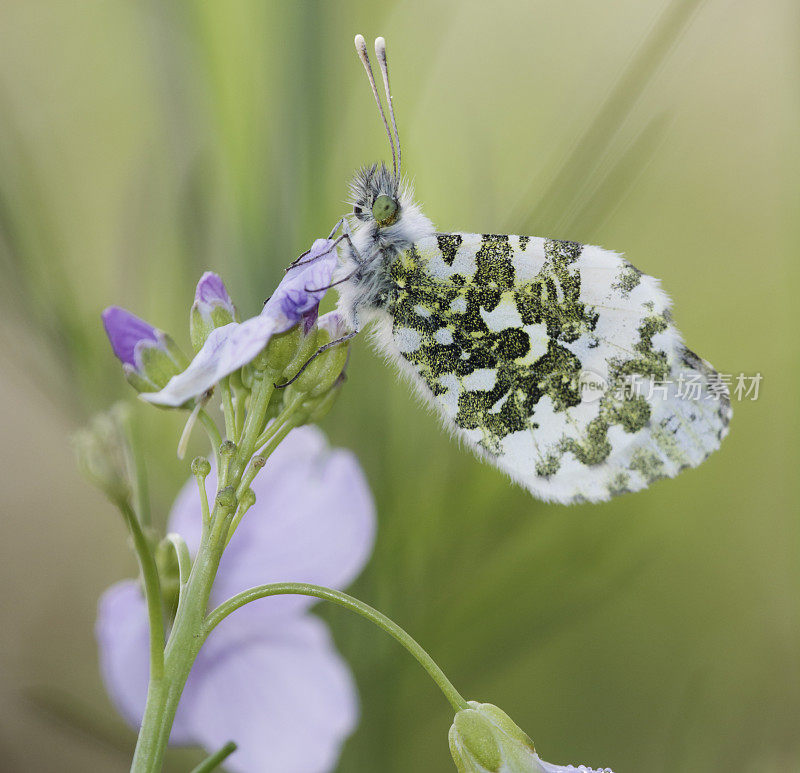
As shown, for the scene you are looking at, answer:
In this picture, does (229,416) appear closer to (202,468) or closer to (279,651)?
(202,468)

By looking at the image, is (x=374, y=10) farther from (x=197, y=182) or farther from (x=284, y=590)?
(x=284, y=590)

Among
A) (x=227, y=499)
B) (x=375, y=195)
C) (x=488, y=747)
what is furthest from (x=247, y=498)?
(x=375, y=195)

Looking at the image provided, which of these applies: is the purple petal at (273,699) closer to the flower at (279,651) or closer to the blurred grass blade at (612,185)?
the flower at (279,651)

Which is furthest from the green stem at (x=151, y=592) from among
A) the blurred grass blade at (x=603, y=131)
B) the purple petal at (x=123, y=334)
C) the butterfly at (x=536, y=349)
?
the blurred grass blade at (x=603, y=131)

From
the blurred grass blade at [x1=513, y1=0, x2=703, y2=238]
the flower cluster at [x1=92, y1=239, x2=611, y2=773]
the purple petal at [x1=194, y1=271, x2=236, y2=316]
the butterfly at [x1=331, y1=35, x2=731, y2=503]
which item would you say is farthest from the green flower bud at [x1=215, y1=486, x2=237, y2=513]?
the blurred grass blade at [x1=513, y1=0, x2=703, y2=238]

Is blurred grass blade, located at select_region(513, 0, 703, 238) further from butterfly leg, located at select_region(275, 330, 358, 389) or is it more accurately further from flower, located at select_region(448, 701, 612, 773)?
flower, located at select_region(448, 701, 612, 773)
